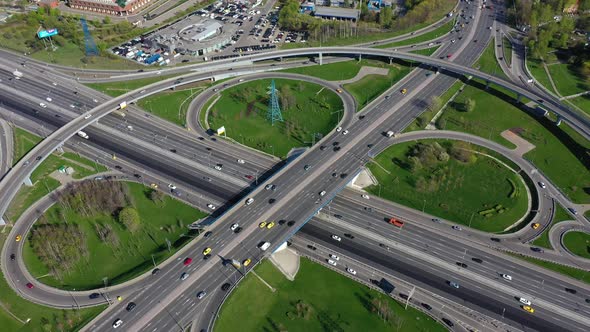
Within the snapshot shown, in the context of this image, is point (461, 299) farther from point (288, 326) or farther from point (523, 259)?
point (288, 326)

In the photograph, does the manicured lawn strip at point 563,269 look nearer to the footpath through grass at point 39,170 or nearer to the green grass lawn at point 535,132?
the green grass lawn at point 535,132

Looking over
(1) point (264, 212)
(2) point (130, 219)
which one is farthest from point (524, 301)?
(2) point (130, 219)

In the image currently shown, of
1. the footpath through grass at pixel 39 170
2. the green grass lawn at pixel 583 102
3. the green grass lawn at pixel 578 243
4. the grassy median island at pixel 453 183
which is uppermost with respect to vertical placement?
the green grass lawn at pixel 583 102

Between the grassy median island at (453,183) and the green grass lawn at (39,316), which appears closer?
the green grass lawn at (39,316)

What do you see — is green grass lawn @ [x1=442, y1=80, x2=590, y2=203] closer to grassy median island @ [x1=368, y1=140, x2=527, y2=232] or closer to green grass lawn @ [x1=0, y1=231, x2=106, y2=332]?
grassy median island @ [x1=368, y1=140, x2=527, y2=232]

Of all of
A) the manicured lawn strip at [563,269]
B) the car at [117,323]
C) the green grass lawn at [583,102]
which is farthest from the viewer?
the green grass lawn at [583,102]

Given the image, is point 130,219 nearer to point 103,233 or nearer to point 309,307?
point 103,233

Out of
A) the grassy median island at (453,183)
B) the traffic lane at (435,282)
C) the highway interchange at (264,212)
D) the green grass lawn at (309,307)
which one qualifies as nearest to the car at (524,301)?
the traffic lane at (435,282)
